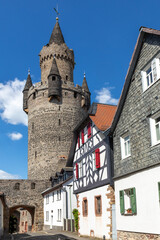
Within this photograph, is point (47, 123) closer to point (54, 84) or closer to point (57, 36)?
point (54, 84)

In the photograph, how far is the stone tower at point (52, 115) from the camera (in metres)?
44.3

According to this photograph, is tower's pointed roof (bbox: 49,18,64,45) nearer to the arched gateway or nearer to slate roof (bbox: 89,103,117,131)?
the arched gateway

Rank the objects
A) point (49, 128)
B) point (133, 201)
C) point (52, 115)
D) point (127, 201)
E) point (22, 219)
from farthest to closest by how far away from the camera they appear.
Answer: point (22, 219) → point (52, 115) → point (49, 128) → point (127, 201) → point (133, 201)

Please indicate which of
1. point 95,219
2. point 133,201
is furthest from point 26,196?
point 133,201

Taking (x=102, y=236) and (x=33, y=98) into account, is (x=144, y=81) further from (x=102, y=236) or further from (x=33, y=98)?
(x=33, y=98)

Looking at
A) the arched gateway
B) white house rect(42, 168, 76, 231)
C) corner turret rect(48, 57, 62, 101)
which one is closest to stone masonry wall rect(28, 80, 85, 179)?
corner turret rect(48, 57, 62, 101)

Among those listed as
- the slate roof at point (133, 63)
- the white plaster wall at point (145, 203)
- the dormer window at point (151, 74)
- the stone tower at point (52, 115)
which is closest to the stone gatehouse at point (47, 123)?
the stone tower at point (52, 115)

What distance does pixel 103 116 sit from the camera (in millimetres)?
19672

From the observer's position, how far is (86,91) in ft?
164

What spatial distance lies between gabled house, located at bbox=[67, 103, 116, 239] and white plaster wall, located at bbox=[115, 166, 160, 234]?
2514mm

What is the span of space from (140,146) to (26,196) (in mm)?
30166

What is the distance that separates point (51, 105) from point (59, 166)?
919 cm

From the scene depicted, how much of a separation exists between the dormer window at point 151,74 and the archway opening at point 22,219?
31.9 m

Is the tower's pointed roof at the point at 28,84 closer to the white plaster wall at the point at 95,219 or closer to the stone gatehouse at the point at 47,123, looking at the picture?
the stone gatehouse at the point at 47,123
